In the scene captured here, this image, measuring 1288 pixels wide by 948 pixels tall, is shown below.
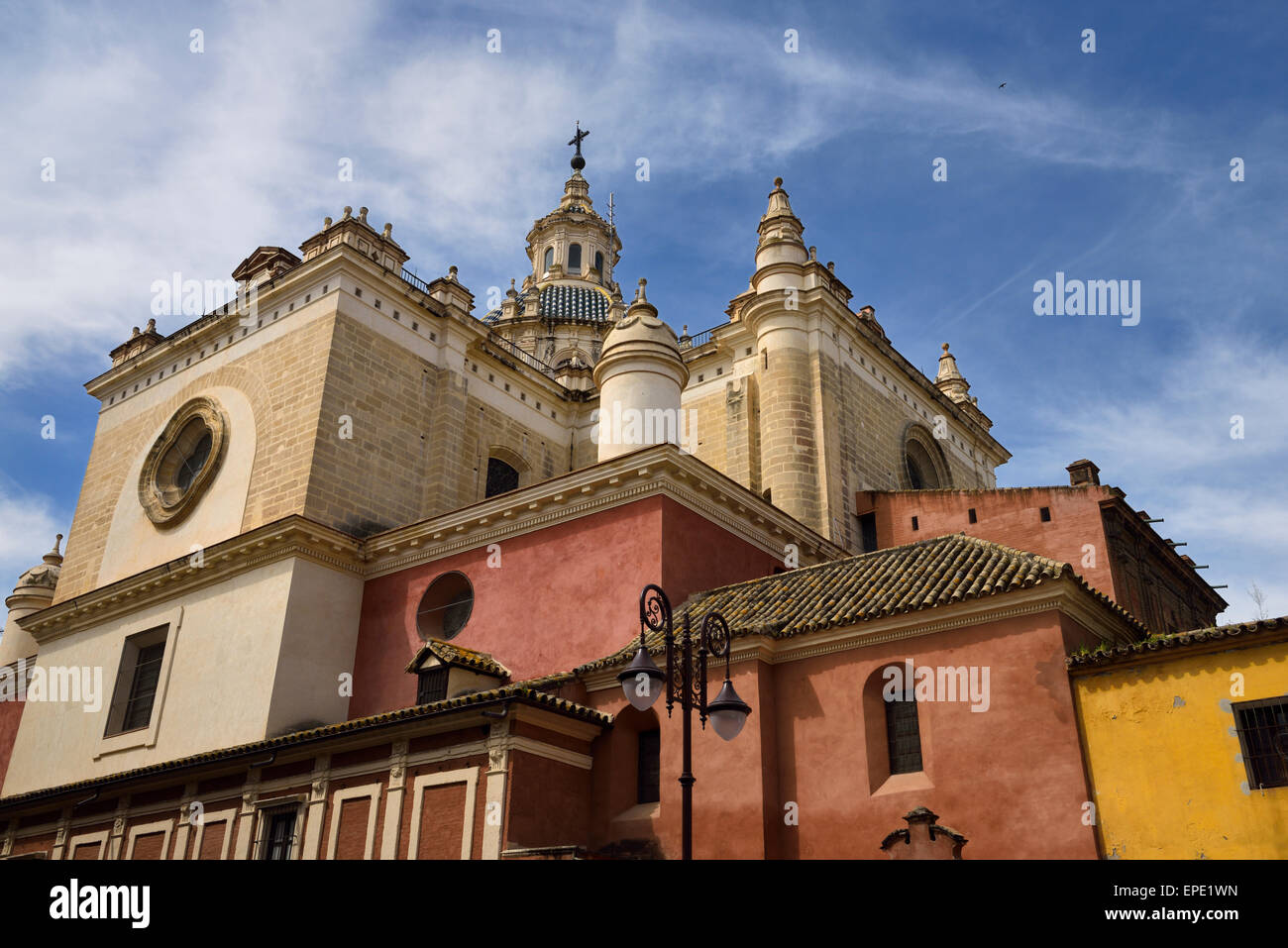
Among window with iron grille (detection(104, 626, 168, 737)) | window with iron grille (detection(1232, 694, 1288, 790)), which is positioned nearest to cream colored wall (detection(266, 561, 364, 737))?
window with iron grille (detection(104, 626, 168, 737))

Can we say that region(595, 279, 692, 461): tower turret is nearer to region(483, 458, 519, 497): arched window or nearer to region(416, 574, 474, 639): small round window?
region(416, 574, 474, 639): small round window

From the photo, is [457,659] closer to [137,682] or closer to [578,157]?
[137,682]

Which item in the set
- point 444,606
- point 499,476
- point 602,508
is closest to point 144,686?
point 444,606

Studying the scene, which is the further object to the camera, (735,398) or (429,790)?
(735,398)

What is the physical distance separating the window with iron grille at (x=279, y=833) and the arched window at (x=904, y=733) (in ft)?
28.8

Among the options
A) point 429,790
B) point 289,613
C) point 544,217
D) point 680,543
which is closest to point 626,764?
point 429,790

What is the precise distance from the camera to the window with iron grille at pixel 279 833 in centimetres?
1599

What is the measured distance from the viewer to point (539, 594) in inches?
733

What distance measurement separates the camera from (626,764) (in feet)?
49.3

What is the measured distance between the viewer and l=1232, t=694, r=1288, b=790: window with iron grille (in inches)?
428

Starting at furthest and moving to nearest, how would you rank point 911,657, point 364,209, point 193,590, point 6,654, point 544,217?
1. point 544,217
2. point 6,654
3. point 364,209
4. point 193,590
5. point 911,657
